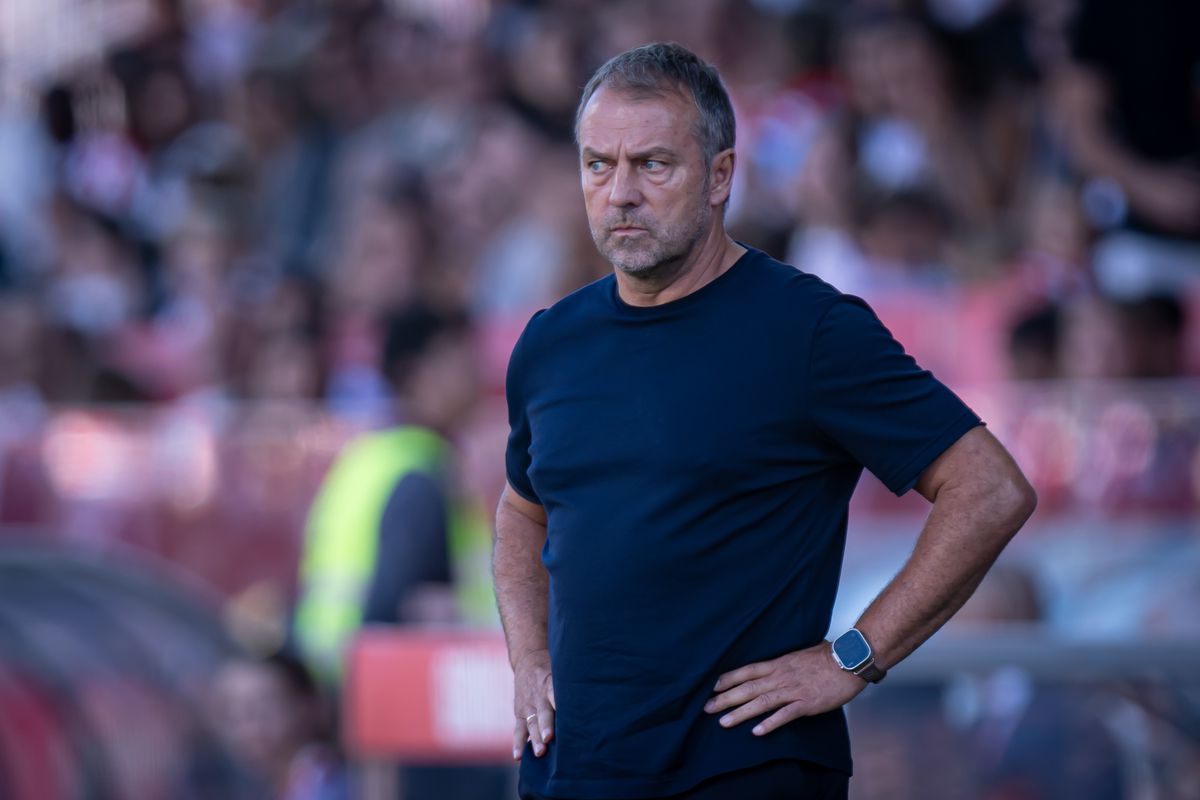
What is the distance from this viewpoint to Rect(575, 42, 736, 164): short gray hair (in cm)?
272

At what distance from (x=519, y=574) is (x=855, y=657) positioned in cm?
67

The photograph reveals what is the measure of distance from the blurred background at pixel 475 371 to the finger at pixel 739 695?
6.50 ft

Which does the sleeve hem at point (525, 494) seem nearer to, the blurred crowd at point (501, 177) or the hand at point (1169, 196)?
the blurred crowd at point (501, 177)

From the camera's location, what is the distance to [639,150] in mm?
2699

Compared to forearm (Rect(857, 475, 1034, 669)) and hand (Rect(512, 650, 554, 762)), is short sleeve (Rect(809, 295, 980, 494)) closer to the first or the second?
forearm (Rect(857, 475, 1034, 669))

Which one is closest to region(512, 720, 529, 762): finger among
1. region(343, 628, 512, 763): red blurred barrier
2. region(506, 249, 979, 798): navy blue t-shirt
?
region(506, 249, 979, 798): navy blue t-shirt

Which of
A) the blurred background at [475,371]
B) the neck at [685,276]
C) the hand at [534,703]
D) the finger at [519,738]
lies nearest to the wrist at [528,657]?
the hand at [534,703]

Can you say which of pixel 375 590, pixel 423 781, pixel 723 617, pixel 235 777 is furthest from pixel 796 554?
pixel 235 777

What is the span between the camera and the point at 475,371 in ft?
19.3

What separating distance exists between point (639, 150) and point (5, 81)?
1054 cm

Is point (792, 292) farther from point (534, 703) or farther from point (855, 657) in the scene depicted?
point (534, 703)

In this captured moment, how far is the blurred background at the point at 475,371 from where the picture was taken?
496 centimetres

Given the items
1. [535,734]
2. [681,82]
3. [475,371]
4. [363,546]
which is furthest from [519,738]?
[475,371]

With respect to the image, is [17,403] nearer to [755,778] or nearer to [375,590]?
[375,590]
